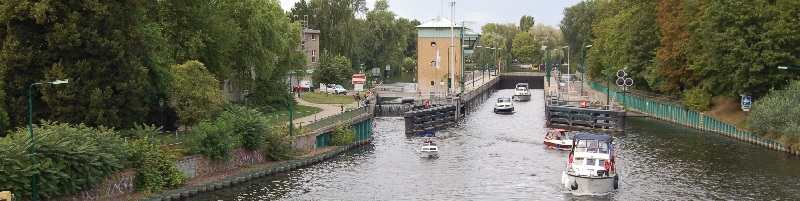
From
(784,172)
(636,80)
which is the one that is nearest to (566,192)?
(784,172)

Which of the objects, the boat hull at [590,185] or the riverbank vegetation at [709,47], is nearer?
the boat hull at [590,185]

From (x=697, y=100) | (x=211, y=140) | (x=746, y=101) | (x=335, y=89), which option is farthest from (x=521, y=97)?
(x=211, y=140)

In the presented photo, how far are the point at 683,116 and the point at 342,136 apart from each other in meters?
37.4

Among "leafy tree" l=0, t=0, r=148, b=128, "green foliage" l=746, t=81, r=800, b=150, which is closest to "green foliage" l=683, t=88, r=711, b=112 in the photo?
"green foliage" l=746, t=81, r=800, b=150

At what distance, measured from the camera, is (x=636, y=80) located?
109312 millimetres

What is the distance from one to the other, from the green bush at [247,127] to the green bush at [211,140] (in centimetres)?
206

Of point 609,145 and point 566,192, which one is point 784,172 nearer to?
point 609,145

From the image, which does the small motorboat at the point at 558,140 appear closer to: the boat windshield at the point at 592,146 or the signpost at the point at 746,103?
the boat windshield at the point at 592,146

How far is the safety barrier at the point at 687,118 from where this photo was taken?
71.3 meters

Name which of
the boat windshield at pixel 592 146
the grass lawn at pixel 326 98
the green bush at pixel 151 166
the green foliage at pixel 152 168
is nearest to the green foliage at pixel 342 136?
the boat windshield at pixel 592 146

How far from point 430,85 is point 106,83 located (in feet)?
263

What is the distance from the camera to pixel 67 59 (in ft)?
160

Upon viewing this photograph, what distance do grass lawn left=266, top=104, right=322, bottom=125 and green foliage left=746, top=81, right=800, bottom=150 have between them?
37.1 metres

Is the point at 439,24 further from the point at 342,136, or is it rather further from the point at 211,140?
the point at 211,140
